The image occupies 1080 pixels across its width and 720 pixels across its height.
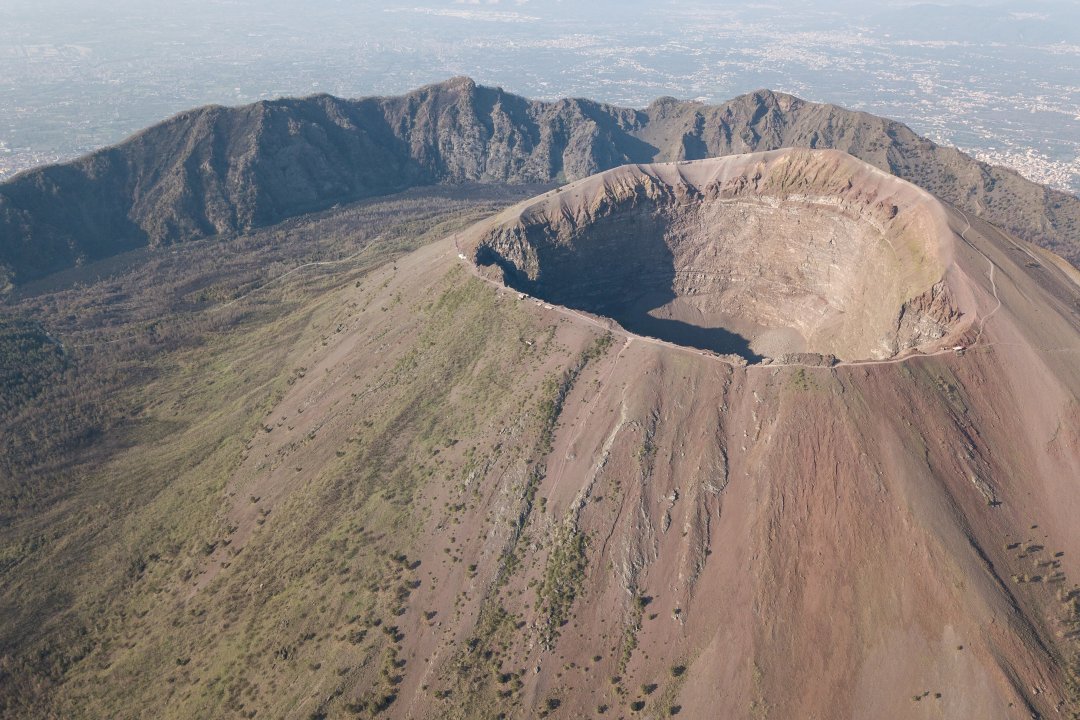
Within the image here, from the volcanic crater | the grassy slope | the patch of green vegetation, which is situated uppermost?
the volcanic crater

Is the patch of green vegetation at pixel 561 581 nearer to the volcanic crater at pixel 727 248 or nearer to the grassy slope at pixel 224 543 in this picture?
the grassy slope at pixel 224 543

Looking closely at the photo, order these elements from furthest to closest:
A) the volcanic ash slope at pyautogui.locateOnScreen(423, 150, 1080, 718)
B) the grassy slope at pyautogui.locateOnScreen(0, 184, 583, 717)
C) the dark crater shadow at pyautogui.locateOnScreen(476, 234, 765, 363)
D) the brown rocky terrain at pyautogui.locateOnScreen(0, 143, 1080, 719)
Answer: the dark crater shadow at pyautogui.locateOnScreen(476, 234, 765, 363) → the grassy slope at pyautogui.locateOnScreen(0, 184, 583, 717) → the brown rocky terrain at pyautogui.locateOnScreen(0, 143, 1080, 719) → the volcanic ash slope at pyautogui.locateOnScreen(423, 150, 1080, 718)

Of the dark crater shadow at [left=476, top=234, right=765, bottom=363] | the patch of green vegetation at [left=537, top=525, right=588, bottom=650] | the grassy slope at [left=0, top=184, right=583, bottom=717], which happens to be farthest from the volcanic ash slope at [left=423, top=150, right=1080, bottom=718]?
the dark crater shadow at [left=476, top=234, right=765, bottom=363]

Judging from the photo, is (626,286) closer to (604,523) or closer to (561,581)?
(604,523)

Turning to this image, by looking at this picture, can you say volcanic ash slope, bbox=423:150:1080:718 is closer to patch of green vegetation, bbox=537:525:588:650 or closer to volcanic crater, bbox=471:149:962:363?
patch of green vegetation, bbox=537:525:588:650

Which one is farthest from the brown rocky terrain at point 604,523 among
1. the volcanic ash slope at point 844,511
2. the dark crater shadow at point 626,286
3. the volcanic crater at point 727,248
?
the dark crater shadow at point 626,286

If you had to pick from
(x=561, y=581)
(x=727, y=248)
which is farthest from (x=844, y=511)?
(x=727, y=248)
